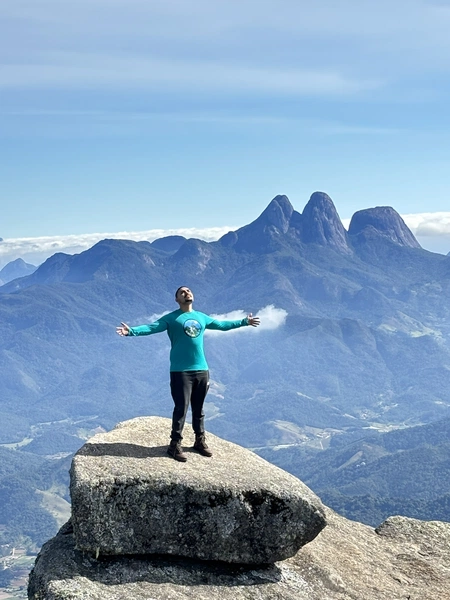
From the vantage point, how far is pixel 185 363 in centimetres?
2070

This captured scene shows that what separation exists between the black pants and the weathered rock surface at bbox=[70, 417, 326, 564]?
1650mm

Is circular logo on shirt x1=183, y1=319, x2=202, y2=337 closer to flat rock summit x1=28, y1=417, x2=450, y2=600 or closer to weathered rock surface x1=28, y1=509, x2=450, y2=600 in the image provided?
flat rock summit x1=28, y1=417, x2=450, y2=600

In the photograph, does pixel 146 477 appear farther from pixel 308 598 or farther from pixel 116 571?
pixel 308 598

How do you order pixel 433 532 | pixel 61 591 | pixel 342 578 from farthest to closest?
pixel 433 532, pixel 342 578, pixel 61 591

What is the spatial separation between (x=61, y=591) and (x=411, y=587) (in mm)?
10018

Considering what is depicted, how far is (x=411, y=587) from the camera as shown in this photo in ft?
64.6

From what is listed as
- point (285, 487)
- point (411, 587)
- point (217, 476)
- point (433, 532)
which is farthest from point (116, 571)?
point (433, 532)

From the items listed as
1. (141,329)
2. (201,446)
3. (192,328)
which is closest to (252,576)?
(201,446)

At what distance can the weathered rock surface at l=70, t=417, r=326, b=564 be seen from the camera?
56.8 feet

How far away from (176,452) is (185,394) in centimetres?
173

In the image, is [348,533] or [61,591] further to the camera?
[348,533]

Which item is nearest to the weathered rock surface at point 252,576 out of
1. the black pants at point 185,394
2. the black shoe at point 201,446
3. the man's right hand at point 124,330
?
the black shoe at point 201,446

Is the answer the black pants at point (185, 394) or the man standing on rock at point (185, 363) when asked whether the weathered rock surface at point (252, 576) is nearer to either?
the man standing on rock at point (185, 363)

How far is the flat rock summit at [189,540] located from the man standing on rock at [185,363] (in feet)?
4.15
